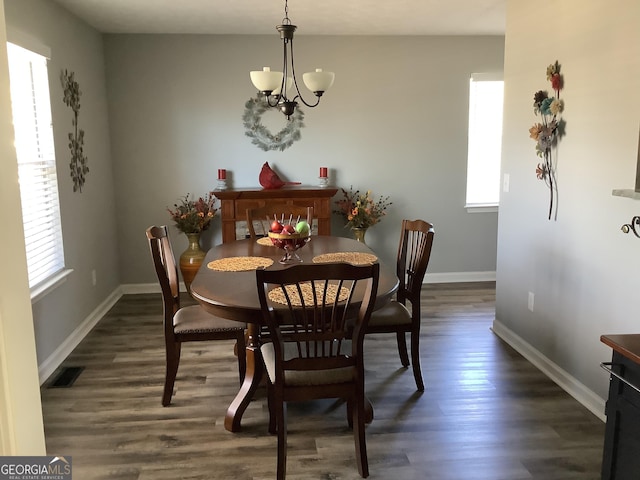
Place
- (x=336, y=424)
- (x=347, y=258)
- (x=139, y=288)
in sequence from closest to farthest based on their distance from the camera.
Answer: (x=336, y=424), (x=347, y=258), (x=139, y=288)

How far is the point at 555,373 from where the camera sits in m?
3.19

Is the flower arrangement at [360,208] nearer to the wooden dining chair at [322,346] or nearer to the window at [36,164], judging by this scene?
the window at [36,164]

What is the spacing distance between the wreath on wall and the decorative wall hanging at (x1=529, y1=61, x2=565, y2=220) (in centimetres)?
237

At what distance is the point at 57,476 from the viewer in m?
1.45

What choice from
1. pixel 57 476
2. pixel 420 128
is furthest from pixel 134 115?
pixel 57 476

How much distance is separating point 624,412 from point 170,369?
2.14 metres

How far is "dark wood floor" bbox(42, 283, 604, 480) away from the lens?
7.73ft

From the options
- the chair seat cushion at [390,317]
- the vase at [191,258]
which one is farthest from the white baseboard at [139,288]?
the chair seat cushion at [390,317]

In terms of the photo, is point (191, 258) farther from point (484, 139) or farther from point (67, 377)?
point (484, 139)

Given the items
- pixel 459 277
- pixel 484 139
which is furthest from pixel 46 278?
pixel 484 139

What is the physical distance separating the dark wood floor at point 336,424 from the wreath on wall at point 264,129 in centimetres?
212

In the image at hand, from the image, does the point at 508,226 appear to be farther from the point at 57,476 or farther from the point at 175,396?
the point at 57,476

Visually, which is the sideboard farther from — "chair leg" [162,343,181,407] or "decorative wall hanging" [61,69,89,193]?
"chair leg" [162,343,181,407]

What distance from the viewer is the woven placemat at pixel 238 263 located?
2842 mm
